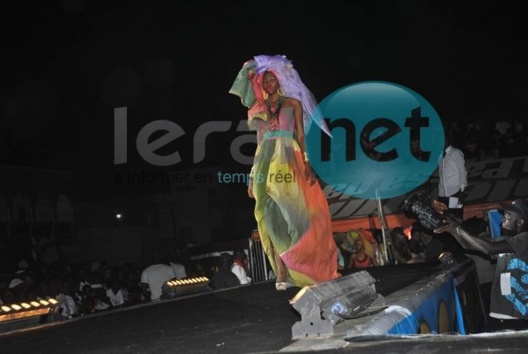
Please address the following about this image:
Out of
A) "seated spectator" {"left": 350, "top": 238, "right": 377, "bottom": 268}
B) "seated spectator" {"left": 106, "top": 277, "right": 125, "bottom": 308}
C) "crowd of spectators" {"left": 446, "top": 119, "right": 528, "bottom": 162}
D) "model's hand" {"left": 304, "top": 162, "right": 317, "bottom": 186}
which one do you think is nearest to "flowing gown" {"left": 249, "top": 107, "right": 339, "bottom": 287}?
"model's hand" {"left": 304, "top": 162, "right": 317, "bottom": 186}

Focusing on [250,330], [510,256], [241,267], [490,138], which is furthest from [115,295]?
[490,138]

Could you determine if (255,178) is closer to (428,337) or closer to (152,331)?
(152,331)

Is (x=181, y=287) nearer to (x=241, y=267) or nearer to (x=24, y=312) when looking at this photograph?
(x=24, y=312)

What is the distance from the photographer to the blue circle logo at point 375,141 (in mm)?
12453

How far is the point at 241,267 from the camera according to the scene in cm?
846

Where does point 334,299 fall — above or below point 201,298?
above

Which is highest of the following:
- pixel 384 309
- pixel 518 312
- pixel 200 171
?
pixel 200 171

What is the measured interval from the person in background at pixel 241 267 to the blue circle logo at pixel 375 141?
395cm

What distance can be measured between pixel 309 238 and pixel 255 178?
641 mm

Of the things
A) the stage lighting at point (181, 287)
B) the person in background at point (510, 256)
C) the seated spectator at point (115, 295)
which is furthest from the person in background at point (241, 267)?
the person in background at point (510, 256)

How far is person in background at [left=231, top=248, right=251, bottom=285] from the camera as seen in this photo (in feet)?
27.3

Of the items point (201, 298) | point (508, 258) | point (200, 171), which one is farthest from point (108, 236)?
point (508, 258)

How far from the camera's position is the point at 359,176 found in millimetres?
13109

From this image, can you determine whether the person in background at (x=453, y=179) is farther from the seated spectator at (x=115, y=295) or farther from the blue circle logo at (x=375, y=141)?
the seated spectator at (x=115, y=295)
